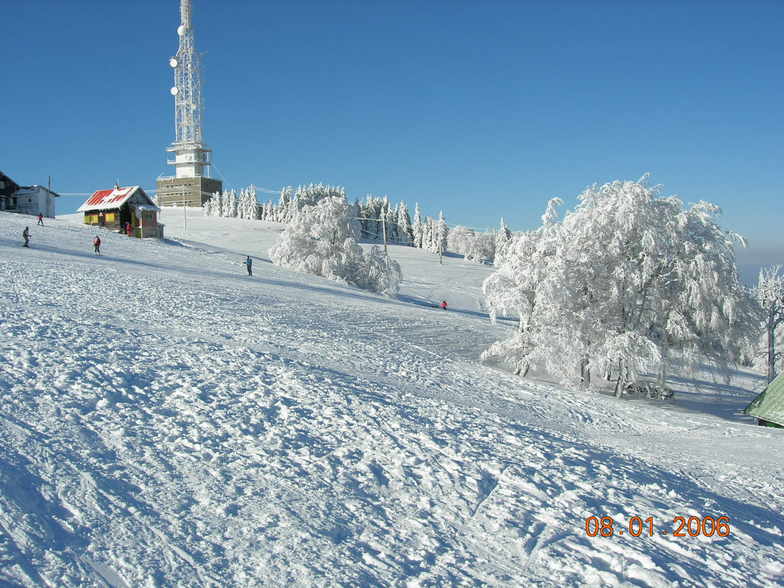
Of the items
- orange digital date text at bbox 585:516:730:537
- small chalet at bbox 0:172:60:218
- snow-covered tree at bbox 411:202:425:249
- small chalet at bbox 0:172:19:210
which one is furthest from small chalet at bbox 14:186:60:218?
snow-covered tree at bbox 411:202:425:249

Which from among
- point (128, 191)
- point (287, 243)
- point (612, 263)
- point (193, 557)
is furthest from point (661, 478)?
point (128, 191)

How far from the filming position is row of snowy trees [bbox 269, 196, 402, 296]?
168ft

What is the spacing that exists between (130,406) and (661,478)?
11.1 meters

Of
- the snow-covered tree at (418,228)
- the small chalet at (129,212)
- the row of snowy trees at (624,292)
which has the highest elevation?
the snow-covered tree at (418,228)

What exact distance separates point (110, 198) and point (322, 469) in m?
56.0

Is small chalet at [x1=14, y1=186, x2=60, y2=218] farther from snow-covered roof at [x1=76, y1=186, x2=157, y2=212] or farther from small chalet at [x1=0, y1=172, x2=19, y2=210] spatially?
snow-covered roof at [x1=76, y1=186, x2=157, y2=212]

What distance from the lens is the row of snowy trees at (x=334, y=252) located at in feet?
168

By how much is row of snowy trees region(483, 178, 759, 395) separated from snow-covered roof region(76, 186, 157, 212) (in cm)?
4303

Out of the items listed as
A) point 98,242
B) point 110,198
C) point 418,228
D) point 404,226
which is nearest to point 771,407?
point 98,242

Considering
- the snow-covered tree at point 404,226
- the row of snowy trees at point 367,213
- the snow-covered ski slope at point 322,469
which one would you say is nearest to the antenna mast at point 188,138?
the row of snowy trees at point 367,213

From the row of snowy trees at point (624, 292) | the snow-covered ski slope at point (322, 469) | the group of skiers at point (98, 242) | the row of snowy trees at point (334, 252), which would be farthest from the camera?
the row of snowy trees at point (334, 252)

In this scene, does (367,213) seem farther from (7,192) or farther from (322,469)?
(322,469)

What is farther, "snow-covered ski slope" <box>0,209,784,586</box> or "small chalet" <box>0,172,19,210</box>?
"small chalet" <box>0,172,19,210</box>

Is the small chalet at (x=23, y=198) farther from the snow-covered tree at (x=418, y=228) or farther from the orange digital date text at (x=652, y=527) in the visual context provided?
the snow-covered tree at (x=418, y=228)
